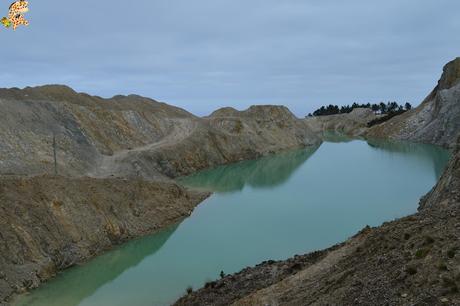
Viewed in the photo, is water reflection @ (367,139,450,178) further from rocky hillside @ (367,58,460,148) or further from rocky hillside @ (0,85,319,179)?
rocky hillside @ (0,85,319,179)

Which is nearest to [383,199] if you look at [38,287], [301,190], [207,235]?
[301,190]

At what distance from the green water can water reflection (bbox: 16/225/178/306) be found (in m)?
0.04

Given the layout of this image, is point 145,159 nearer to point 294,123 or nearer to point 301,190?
point 301,190

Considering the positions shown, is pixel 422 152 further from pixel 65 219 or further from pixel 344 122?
pixel 344 122

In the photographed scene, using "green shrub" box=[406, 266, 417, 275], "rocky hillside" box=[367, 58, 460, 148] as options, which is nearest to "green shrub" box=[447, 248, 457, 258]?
"green shrub" box=[406, 266, 417, 275]

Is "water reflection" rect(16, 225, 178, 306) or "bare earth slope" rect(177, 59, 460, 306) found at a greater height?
"bare earth slope" rect(177, 59, 460, 306)

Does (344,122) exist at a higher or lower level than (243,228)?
higher

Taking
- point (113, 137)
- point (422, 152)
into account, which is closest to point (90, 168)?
point (113, 137)

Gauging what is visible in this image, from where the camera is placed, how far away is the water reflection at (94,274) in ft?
73.2

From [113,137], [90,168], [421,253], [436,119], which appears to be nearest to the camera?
[421,253]

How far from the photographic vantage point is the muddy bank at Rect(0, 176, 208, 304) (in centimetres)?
2413

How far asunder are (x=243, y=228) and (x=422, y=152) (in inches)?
2059

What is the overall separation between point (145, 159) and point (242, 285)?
3749 centimetres

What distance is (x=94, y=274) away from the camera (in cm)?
2586
